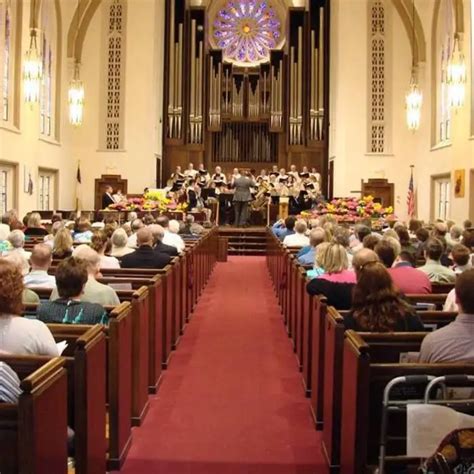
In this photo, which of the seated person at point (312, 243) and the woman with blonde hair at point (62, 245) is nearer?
the woman with blonde hair at point (62, 245)

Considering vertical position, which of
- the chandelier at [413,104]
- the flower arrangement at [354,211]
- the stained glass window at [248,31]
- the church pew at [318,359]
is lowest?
the church pew at [318,359]

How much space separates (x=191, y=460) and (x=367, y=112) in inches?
754

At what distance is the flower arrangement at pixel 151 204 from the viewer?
59.5 feet

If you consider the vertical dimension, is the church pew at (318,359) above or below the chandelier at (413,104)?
below

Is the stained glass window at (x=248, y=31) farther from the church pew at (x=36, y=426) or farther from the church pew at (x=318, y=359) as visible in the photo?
the church pew at (x=36, y=426)

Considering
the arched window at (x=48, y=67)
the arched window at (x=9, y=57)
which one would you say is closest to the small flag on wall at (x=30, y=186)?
the arched window at (x=9, y=57)

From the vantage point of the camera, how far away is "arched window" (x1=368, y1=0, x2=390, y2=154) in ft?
73.2

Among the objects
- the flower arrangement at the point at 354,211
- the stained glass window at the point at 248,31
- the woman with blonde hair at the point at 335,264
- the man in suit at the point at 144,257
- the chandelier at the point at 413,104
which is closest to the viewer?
the woman with blonde hair at the point at 335,264

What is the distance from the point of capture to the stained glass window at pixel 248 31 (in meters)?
25.4

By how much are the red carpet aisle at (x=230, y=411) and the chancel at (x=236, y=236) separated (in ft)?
0.08

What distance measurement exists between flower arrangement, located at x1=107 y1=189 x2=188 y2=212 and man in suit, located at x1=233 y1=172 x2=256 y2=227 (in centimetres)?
178

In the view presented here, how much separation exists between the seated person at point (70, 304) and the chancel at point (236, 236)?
13mm

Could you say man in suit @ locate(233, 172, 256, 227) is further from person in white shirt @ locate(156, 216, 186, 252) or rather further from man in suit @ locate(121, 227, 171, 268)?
man in suit @ locate(121, 227, 171, 268)

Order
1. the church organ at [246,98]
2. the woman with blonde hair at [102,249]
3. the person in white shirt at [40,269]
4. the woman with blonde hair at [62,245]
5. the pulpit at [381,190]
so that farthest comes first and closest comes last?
the church organ at [246,98]
the pulpit at [381,190]
the woman with blonde hair at [62,245]
the woman with blonde hair at [102,249]
the person in white shirt at [40,269]
